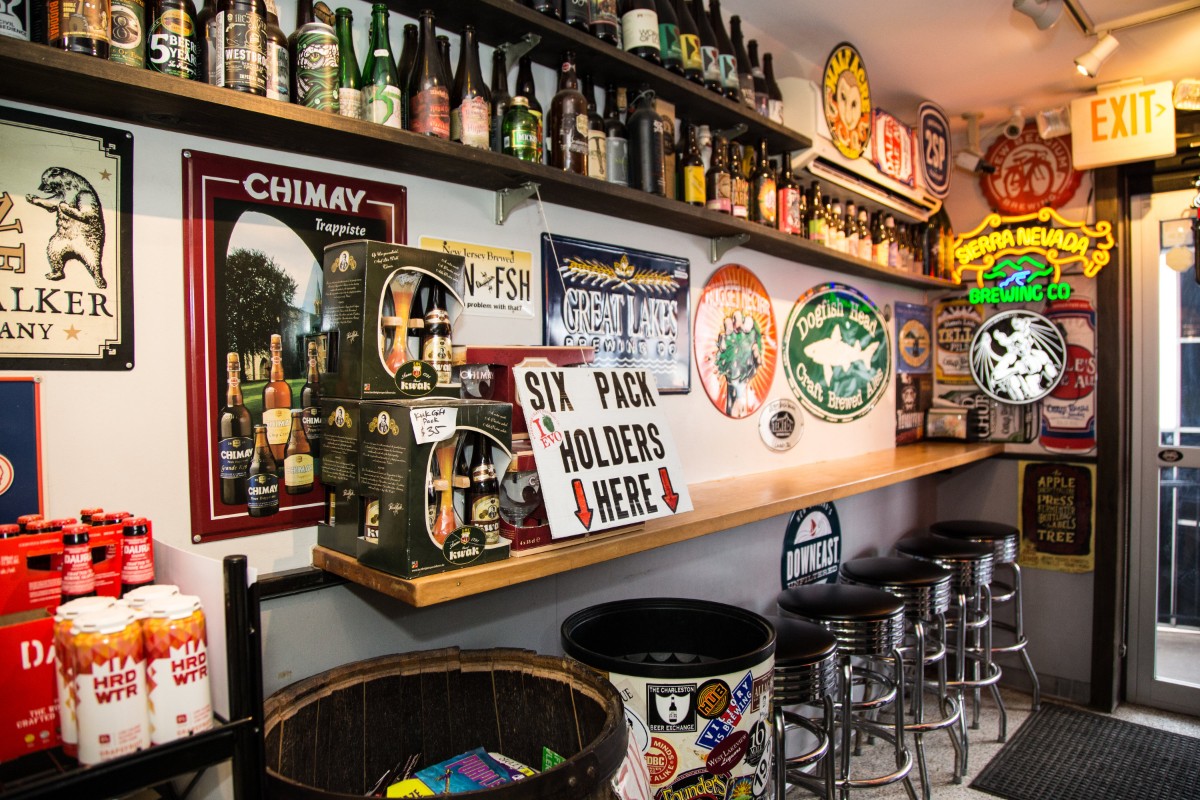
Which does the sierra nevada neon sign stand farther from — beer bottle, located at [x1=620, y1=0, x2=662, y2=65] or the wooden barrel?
the wooden barrel

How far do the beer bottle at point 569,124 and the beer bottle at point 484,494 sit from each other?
89 centimetres

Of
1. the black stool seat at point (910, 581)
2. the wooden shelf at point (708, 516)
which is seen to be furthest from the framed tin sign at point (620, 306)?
the black stool seat at point (910, 581)

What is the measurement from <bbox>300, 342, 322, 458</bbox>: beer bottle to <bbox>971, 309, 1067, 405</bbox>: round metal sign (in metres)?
3.77

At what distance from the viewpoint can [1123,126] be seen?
3.43 metres

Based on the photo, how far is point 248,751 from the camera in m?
0.97

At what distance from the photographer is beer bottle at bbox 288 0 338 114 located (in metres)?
1.45

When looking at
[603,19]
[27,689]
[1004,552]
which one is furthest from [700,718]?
[1004,552]

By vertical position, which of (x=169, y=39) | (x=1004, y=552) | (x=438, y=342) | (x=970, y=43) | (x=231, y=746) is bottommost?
(x=1004, y=552)

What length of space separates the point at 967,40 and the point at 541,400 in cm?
276

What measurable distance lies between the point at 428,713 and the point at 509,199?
4.19 feet

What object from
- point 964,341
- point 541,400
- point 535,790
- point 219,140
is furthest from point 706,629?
point 964,341

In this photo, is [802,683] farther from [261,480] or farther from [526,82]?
[526,82]

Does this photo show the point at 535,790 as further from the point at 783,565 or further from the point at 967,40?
the point at 967,40

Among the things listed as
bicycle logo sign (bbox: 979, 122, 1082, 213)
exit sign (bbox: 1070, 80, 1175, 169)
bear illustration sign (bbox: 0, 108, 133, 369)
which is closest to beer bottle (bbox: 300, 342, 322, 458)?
bear illustration sign (bbox: 0, 108, 133, 369)
